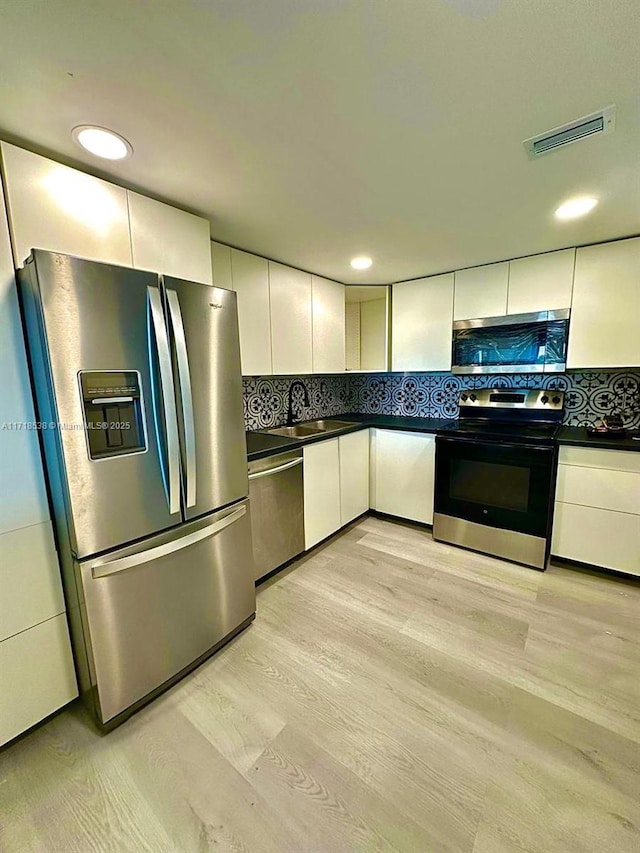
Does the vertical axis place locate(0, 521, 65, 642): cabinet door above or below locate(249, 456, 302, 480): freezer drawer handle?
below

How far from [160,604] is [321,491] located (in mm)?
1440

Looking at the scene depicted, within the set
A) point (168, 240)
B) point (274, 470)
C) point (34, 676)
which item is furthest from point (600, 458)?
point (34, 676)

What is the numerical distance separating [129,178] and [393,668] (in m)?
2.54

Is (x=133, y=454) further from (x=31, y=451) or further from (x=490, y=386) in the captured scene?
(x=490, y=386)

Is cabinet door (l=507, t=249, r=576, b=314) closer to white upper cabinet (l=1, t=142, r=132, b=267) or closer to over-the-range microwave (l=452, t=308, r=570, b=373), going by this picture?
over-the-range microwave (l=452, t=308, r=570, b=373)

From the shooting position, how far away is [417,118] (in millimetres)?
1171

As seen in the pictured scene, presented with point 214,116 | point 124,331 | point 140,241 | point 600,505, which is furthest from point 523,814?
point 140,241

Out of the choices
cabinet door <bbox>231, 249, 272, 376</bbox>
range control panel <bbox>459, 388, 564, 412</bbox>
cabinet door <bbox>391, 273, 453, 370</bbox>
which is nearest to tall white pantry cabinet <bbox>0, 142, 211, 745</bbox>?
cabinet door <bbox>231, 249, 272, 376</bbox>

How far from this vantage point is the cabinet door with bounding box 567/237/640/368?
7.48 feet

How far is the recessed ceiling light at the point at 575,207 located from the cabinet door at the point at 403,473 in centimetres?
163

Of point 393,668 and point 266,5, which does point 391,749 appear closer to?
point 393,668

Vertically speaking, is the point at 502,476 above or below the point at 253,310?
below

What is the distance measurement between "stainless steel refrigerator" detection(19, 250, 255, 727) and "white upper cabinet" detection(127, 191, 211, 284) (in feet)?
0.86

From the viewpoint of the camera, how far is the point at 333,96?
107 cm
